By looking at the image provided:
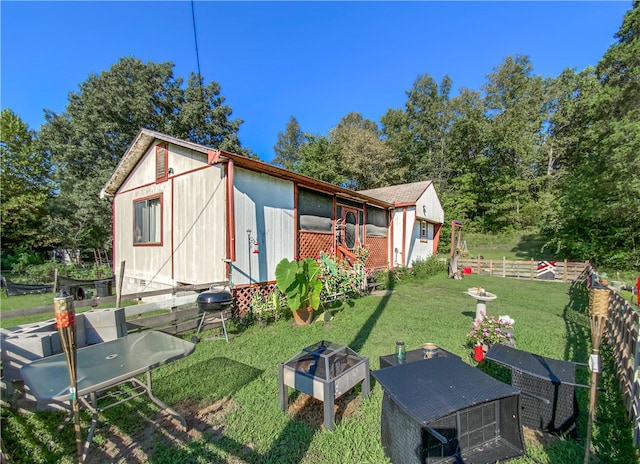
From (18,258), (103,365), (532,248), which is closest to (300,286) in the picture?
(103,365)

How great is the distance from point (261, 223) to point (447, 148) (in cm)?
2733

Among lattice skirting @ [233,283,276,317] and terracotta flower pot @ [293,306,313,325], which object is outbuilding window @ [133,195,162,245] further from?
terracotta flower pot @ [293,306,313,325]

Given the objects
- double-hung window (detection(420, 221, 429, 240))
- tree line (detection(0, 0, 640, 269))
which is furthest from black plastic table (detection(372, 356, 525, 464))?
double-hung window (detection(420, 221, 429, 240))

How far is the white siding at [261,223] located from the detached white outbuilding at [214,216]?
23 mm

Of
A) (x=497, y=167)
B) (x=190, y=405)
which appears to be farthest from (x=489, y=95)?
(x=190, y=405)

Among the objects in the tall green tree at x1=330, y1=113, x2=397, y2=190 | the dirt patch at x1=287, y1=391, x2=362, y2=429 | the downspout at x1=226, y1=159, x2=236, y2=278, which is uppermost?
the tall green tree at x1=330, y1=113, x2=397, y2=190

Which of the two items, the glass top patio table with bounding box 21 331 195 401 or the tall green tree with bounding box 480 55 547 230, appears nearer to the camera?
the glass top patio table with bounding box 21 331 195 401

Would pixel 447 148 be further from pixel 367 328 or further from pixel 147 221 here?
pixel 147 221

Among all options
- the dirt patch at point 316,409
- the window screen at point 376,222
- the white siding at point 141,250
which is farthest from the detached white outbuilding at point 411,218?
the dirt patch at point 316,409

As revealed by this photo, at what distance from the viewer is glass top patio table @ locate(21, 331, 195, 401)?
1836 mm

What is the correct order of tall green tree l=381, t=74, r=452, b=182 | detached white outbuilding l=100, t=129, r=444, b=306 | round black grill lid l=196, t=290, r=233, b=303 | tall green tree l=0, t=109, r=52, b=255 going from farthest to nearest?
tall green tree l=381, t=74, r=452, b=182 → tall green tree l=0, t=109, r=52, b=255 → detached white outbuilding l=100, t=129, r=444, b=306 → round black grill lid l=196, t=290, r=233, b=303

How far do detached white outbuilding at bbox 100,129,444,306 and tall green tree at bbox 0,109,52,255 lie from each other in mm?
16030

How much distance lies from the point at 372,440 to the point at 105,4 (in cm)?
782

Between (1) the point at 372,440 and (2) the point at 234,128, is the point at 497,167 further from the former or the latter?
(1) the point at 372,440
